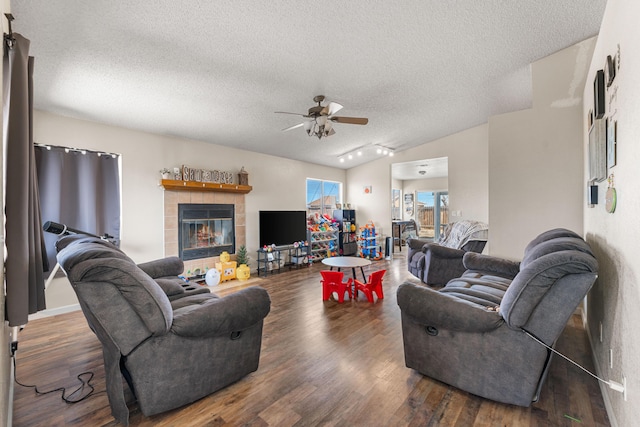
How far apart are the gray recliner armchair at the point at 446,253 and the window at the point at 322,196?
9.83 feet

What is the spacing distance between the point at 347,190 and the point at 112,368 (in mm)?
7020

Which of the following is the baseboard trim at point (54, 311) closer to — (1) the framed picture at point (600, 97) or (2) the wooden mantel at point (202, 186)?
(2) the wooden mantel at point (202, 186)

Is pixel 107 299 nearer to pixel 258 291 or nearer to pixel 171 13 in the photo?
pixel 258 291

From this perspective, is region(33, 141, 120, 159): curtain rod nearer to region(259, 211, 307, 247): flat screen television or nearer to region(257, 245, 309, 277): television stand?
region(259, 211, 307, 247): flat screen television

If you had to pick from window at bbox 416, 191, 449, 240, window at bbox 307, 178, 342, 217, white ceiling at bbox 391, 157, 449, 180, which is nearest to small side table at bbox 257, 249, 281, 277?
window at bbox 307, 178, 342, 217

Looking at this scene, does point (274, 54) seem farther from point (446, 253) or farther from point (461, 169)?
point (461, 169)

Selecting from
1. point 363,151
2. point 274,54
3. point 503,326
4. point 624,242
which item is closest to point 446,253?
point 503,326

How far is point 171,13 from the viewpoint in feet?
7.11

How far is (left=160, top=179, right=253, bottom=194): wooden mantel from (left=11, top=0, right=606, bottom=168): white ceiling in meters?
0.79

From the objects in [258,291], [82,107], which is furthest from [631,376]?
[82,107]

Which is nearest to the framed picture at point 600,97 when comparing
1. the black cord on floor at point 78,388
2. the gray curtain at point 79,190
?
the black cord on floor at point 78,388

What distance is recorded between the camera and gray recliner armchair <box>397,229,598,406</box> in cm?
156

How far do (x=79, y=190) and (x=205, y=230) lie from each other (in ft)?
5.95

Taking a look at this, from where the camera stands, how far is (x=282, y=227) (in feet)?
20.1
